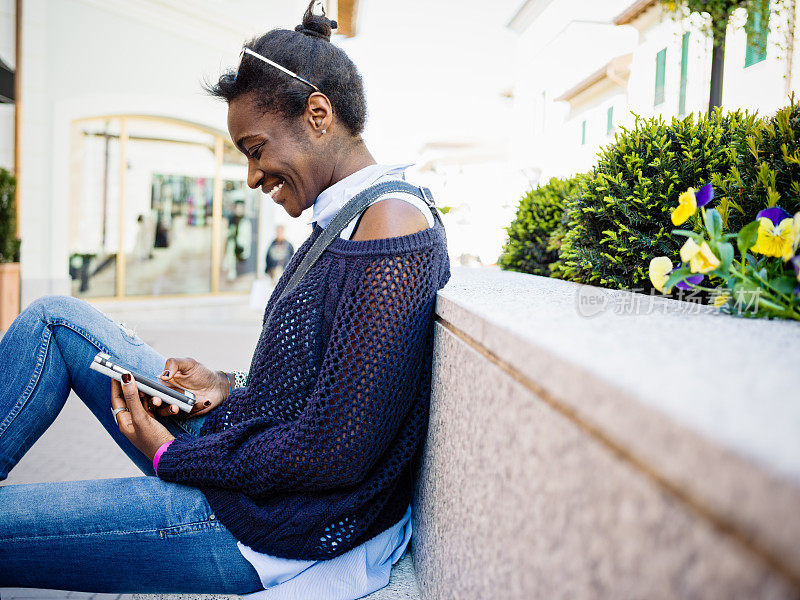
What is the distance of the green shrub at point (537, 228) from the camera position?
3725 millimetres

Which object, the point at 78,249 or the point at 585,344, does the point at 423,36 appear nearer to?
the point at 78,249

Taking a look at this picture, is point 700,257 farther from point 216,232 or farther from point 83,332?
point 216,232

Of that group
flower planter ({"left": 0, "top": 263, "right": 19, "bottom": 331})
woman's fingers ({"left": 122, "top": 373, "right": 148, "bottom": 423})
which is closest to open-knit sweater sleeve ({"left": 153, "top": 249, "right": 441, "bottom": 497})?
woman's fingers ({"left": 122, "top": 373, "right": 148, "bottom": 423})

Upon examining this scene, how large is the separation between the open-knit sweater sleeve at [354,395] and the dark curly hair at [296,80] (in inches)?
25.5

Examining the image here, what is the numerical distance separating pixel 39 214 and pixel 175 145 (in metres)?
3.01

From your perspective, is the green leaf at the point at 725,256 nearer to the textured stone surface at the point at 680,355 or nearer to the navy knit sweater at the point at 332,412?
the textured stone surface at the point at 680,355

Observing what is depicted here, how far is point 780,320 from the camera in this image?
3.74ft

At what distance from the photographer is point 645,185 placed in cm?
244

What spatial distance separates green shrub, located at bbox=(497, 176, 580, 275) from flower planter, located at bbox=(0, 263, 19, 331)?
6.84m

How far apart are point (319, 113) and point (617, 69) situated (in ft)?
27.3

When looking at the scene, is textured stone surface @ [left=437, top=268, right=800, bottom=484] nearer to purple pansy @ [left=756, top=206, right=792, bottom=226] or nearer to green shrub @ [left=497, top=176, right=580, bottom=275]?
purple pansy @ [left=756, top=206, right=792, bottom=226]

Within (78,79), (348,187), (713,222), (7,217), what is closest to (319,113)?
(348,187)

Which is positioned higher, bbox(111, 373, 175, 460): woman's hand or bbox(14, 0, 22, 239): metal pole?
bbox(14, 0, 22, 239): metal pole

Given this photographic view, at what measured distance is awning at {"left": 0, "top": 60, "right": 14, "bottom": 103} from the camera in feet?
25.5
